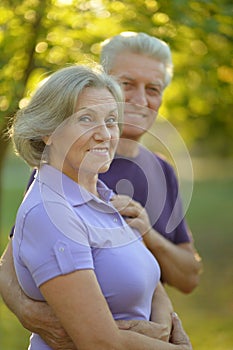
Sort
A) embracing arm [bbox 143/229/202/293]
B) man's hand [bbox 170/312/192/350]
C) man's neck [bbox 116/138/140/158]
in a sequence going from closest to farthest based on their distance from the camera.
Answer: man's hand [bbox 170/312/192/350] → embracing arm [bbox 143/229/202/293] → man's neck [bbox 116/138/140/158]

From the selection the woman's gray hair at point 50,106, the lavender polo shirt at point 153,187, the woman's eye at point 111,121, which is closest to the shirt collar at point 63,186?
the woman's gray hair at point 50,106

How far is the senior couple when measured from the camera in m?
2.51

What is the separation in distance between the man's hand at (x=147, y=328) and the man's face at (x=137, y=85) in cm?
114

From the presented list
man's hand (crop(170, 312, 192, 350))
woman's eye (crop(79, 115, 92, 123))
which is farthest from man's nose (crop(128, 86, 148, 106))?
man's hand (crop(170, 312, 192, 350))

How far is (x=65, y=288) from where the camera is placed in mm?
2482

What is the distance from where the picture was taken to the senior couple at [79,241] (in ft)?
8.23

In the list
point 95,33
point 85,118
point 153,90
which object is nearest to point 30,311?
point 85,118

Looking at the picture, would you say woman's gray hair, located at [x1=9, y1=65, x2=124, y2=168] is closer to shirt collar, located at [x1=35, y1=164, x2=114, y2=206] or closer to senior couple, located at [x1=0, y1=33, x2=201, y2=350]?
senior couple, located at [x1=0, y1=33, x2=201, y2=350]

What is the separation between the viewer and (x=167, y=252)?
3611mm

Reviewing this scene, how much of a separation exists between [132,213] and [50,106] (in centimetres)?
70

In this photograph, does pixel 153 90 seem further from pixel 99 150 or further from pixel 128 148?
pixel 99 150

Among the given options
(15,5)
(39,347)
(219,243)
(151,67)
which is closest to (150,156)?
(151,67)

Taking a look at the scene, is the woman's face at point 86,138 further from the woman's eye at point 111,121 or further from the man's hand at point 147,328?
the man's hand at point 147,328

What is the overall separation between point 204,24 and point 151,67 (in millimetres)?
1255
